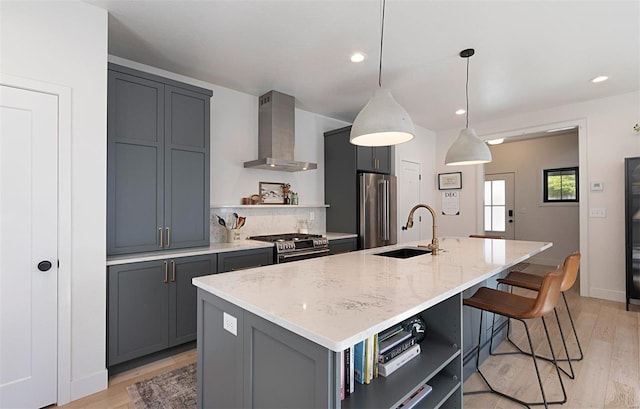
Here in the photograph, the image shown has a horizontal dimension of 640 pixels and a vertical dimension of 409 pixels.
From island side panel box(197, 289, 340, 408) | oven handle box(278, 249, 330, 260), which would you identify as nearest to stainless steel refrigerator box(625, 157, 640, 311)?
oven handle box(278, 249, 330, 260)

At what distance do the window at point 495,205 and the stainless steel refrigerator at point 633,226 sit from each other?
11.1 feet

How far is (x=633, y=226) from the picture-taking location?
3.66 m

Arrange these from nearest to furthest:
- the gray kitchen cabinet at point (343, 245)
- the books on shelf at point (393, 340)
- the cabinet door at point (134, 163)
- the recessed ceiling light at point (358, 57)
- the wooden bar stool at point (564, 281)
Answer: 1. the books on shelf at point (393, 340)
2. the wooden bar stool at point (564, 281)
3. the cabinet door at point (134, 163)
4. the recessed ceiling light at point (358, 57)
5. the gray kitchen cabinet at point (343, 245)

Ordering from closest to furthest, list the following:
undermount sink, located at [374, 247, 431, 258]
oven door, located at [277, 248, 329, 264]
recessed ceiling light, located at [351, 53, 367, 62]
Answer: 1. undermount sink, located at [374, 247, 431, 258]
2. recessed ceiling light, located at [351, 53, 367, 62]
3. oven door, located at [277, 248, 329, 264]

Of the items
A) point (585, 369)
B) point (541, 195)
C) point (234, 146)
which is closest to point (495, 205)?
point (541, 195)

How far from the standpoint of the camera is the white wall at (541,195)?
610cm

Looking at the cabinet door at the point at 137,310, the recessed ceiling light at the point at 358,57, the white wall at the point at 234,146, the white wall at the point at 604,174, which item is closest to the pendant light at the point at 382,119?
the recessed ceiling light at the point at 358,57

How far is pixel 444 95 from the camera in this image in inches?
155

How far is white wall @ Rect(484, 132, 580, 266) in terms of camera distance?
610cm

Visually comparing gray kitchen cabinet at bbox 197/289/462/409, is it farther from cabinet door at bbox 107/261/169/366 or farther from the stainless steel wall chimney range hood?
the stainless steel wall chimney range hood

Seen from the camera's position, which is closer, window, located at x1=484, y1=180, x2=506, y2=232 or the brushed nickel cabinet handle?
the brushed nickel cabinet handle

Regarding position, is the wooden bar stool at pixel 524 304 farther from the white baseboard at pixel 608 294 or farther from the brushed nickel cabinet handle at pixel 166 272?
the white baseboard at pixel 608 294

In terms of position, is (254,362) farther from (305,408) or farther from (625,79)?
(625,79)

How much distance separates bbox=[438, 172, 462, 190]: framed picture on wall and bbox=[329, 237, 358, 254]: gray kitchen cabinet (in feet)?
8.45
